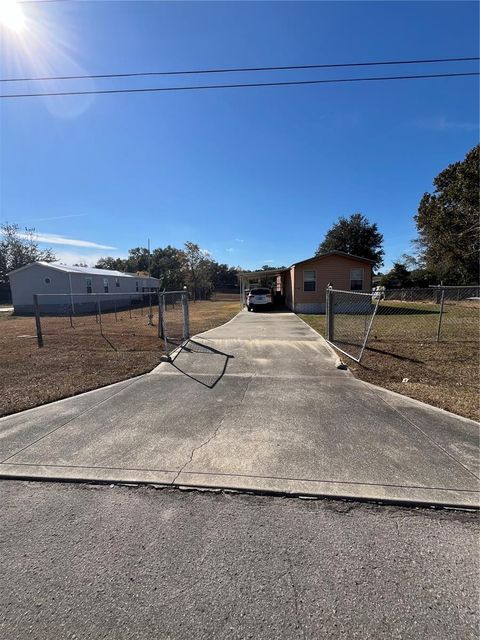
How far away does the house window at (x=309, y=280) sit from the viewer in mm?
19234

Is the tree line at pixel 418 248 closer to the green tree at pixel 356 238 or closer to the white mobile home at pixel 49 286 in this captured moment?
the green tree at pixel 356 238

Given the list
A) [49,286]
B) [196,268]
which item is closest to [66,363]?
[49,286]

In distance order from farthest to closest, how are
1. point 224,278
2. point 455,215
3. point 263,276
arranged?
point 224,278, point 263,276, point 455,215

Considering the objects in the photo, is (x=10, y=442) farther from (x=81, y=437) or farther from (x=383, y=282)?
(x=383, y=282)

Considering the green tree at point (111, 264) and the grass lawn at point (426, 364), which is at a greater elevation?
the green tree at point (111, 264)

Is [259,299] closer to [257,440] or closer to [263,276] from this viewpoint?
[263,276]

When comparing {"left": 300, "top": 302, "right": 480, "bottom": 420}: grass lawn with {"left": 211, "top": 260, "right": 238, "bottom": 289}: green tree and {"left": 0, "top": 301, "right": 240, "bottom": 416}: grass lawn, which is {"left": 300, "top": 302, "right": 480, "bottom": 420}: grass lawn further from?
{"left": 211, "top": 260, "right": 238, "bottom": 289}: green tree

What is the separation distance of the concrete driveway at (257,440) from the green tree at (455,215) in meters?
24.7

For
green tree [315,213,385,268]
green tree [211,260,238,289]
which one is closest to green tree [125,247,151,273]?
green tree [211,260,238,289]

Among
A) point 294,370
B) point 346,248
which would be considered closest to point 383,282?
point 346,248

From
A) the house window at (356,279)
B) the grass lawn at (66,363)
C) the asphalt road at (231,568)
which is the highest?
the house window at (356,279)

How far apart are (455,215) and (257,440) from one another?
92.0 feet

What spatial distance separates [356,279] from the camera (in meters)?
19.0

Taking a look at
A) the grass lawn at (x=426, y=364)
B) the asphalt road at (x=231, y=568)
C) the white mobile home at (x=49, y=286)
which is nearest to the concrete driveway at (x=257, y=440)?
the asphalt road at (x=231, y=568)
